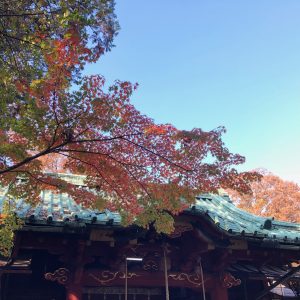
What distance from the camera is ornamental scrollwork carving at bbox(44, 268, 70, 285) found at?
21.1ft

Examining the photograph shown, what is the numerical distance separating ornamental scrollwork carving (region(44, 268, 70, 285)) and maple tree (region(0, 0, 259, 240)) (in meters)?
1.75

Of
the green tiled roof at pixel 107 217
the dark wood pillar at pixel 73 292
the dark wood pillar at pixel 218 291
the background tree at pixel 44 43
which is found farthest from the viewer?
the dark wood pillar at pixel 218 291

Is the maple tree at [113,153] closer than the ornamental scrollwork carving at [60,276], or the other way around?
the maple tree at [113,153]

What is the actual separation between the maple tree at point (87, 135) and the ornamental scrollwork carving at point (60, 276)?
175cm

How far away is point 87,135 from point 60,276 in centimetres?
348

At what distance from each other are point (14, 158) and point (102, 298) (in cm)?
448

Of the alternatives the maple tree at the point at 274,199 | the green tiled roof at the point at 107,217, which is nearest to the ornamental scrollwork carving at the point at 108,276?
the green tiled roof at the point at 107,217

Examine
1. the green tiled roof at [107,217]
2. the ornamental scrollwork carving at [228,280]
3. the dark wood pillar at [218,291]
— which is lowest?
the dark wood pillar at [218,291]

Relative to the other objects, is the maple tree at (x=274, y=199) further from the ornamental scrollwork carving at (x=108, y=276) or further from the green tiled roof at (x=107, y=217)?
the ornamental scrollwork carving at (x=108, y=276)

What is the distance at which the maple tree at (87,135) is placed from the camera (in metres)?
4.09

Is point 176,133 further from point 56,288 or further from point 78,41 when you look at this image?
point 56,288

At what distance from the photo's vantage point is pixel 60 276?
6.51 m

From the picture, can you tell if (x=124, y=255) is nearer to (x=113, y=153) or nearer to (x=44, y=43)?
(x=113, y=153)

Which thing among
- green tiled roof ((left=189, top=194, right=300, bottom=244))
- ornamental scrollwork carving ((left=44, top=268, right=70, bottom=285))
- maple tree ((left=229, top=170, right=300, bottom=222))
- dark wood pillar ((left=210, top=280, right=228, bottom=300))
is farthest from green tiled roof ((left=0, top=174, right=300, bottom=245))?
maple tree ((left=229, top=170, right=300, bottom=222))
